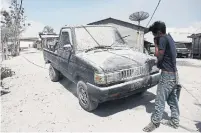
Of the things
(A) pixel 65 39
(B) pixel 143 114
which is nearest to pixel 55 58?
(A) pixel 65 39

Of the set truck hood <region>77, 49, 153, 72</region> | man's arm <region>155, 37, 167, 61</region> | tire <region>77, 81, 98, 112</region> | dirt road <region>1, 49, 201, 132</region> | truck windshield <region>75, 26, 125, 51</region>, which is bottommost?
dirt road <region>1, 49, 201, 132</region>

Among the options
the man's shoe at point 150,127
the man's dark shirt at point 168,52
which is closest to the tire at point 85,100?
the man's shoe at point 150,127

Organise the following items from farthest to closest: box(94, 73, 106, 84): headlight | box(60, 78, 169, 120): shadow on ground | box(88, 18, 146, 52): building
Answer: box(88, 18, 146, 52): building, box(60, 78, 169, 120): shadow on ground, box(94, 73, 106, 84): headlight

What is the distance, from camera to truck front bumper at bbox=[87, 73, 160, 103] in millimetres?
4406

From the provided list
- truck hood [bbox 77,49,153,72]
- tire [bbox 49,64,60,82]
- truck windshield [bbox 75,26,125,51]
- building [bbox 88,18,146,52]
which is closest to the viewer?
truck hood [bbox 77,49,153,72]

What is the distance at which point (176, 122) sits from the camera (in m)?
4.20

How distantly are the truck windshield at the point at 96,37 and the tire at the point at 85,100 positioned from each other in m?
1.09

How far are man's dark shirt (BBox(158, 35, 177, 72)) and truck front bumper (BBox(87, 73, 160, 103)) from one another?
34.7 inches

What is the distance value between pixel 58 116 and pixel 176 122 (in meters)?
2.71

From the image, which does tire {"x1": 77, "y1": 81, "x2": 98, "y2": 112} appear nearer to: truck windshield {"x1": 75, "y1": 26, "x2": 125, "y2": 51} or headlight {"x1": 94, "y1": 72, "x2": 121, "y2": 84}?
headlight {"x1": 94, "y1": 72, "x2": 121, "y2": 84}

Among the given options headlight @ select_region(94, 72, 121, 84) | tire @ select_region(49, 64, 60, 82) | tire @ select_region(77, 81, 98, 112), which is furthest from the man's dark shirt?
tire @ select_region(49, 64, 60, 82)

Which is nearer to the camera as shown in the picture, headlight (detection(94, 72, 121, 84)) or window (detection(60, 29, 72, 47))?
headlight (detection(94, 72, 121, 84))

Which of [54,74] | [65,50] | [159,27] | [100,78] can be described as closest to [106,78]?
[100,78]

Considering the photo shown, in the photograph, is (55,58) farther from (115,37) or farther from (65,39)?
(115,37)
